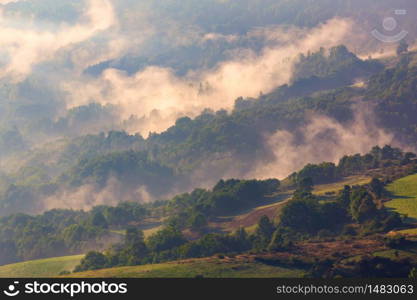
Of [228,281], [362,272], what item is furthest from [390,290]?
[362,272]

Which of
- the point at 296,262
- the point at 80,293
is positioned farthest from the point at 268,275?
the point at 80,293

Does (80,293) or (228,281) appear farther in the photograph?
(228,281)

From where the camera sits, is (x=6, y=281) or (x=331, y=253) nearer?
(x=6, y=281)

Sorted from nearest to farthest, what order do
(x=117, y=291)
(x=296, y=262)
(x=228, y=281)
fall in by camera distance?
(x=117, y=291)
(x=228, y=281)
(x=296, y=262)

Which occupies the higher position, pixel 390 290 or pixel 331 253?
pixel 331 253

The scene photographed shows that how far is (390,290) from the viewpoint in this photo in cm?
10412

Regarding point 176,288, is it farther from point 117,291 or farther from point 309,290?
point 309,290

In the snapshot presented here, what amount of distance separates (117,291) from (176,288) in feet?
28.8

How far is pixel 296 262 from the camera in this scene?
625 feet

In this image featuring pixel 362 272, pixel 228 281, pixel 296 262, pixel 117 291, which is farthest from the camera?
pixel 296 262

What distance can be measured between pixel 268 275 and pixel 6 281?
9491cm

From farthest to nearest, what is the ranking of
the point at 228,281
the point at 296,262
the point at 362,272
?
the point at 296,262 → the point at 362,272 → the point at 228,281

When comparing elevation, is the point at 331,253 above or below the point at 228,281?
above

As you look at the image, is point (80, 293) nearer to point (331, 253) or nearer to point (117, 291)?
point (117, 291)
